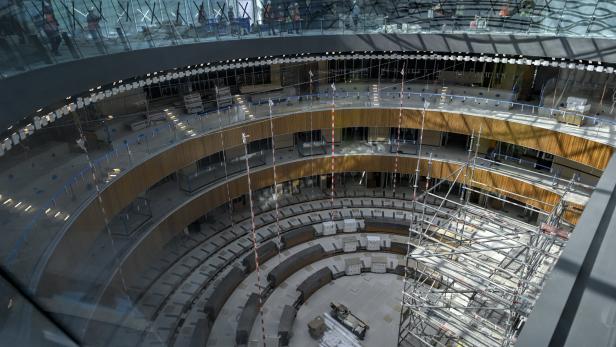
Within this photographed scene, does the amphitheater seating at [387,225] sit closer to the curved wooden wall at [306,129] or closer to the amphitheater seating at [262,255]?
the curved wooden wall at [306,129]

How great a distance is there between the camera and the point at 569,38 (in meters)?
17.1

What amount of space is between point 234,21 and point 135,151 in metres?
7.00

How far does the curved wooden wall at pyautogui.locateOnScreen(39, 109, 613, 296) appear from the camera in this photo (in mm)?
13211

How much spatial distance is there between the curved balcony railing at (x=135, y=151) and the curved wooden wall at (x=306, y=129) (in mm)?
302

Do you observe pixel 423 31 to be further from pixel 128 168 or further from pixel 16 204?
pixel 16 204

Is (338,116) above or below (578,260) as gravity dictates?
below

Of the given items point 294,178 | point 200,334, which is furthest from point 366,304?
point 294,178

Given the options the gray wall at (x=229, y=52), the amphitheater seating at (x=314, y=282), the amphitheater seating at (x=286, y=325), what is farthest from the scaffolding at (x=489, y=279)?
the gray wall at (x=229, y=52)

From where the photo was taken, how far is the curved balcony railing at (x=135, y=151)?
10898 mm

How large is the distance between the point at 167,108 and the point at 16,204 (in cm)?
943

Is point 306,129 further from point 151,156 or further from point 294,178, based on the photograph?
point 151,156

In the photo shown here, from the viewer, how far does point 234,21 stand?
18594mm

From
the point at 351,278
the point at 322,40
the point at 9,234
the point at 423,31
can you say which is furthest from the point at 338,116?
the point at 9,234

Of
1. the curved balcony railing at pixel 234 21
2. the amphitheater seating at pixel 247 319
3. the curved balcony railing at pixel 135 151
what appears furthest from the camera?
the amphitheater seating at pixel 247 319
